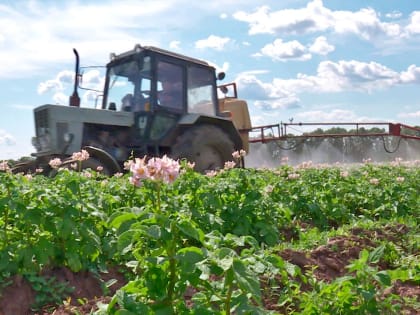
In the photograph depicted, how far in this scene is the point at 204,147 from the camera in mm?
9195

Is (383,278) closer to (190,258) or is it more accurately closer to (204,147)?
(190,258)

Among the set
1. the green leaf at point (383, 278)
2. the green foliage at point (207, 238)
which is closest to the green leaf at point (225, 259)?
the green foliage at point (207, 238)

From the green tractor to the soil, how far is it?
487 centimetres

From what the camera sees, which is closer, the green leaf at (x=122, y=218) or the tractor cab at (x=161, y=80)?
the green leaf at (x=122, y=218)

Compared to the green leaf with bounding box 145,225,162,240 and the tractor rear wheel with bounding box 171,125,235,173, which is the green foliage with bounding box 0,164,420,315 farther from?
the tractor rear wheel with bounding box 171,125,235,173

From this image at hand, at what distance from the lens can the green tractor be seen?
8.37 m

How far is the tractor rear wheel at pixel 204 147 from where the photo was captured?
8727 mm

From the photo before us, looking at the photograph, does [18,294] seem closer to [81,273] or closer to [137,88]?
[81,273]

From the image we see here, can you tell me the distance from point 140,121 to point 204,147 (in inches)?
51.2

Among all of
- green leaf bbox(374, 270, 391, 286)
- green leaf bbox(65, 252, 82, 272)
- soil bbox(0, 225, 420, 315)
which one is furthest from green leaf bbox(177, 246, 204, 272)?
green leaf bbox(65, 252, 82, 272)

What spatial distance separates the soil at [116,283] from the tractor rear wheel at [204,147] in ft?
15.4

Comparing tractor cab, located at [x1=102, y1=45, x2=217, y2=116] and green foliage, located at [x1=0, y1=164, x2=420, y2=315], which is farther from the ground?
tractor cab, located at [x1=102, y1=45, x2=217, y2=116]

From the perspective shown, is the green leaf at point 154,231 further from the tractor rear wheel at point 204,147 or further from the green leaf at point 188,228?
the tractor rear wheel at point 204,147

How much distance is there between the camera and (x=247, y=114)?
12352mm
